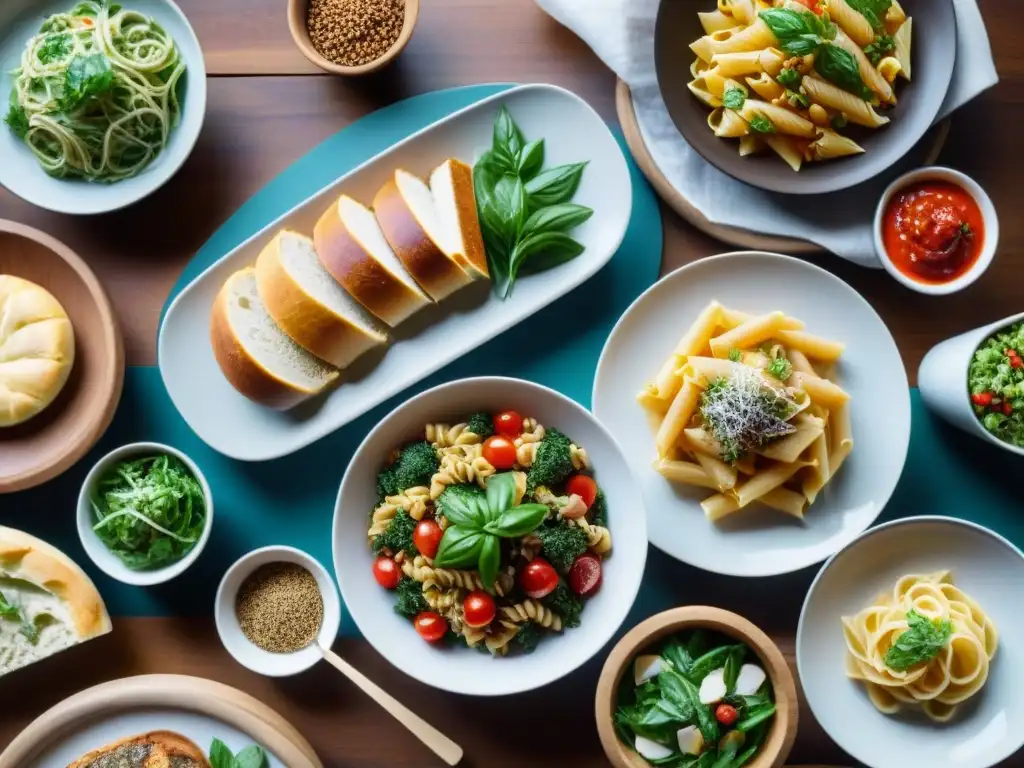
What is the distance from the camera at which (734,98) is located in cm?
320

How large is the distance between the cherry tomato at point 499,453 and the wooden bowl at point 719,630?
669 millimetres

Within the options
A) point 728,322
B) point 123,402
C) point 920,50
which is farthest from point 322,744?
point 920,50

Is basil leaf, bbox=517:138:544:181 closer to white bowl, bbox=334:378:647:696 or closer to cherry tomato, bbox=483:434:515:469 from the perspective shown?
white bowl, bbox=334:378:647:696

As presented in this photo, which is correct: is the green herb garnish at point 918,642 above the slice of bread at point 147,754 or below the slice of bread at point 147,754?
above

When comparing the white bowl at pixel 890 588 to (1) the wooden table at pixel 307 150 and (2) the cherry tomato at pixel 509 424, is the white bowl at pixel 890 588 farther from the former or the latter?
(2) the cherry tomato at pixel 509 424

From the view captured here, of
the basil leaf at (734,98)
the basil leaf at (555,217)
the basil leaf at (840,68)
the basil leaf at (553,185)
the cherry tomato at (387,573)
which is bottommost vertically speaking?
the cherry tomato at (387,573)

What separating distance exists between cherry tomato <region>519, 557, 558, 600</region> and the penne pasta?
1763 millimetres

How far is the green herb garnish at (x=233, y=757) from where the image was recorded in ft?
10.5

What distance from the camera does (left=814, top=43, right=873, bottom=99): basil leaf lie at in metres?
3.10

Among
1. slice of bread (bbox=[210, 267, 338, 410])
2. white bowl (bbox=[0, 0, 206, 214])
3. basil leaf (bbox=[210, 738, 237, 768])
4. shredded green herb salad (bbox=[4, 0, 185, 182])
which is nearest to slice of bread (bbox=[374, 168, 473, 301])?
slice of bread (bbox=[210, 267, 338, 410])

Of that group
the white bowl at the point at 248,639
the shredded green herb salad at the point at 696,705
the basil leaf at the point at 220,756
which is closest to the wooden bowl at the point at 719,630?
the shredded green herb salad at the point at 696,705

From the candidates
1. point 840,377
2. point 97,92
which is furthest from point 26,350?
point 840,377

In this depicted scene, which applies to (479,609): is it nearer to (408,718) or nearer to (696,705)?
(408,718)

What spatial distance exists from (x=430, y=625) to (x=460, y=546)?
420 millimetres
